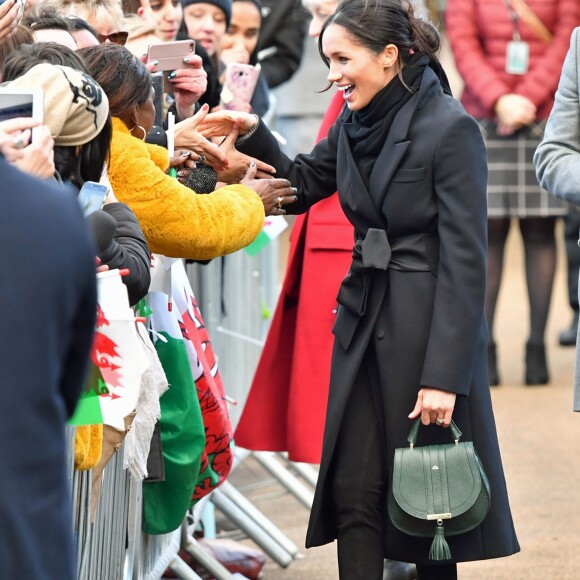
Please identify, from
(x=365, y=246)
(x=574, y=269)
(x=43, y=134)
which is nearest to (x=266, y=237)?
Result: (x=365, y=246)

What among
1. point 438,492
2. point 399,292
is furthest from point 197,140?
point 438,492

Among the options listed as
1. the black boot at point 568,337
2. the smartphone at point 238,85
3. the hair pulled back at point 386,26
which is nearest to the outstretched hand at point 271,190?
the hair pulled back at point 386,26

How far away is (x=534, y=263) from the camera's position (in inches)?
313

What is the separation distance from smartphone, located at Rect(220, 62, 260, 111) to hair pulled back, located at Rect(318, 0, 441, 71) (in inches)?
37.7

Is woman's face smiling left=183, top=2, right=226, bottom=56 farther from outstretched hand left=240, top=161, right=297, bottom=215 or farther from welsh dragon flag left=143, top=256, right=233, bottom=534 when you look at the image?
welsh dragon flag left=143, top=256, right=233, bottom=534

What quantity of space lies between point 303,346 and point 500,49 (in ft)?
11.7

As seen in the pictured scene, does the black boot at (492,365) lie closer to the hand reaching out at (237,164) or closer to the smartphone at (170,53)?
the hand reaching out at (237,164)

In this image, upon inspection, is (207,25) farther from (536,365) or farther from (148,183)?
(536,365)

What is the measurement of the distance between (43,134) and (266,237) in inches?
94.4

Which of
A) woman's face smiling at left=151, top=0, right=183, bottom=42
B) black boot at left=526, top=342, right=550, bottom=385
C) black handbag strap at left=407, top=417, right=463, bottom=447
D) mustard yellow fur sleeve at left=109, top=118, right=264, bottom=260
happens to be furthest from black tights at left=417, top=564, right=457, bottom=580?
black boot at left=526, top=342, right=550, bottom=385

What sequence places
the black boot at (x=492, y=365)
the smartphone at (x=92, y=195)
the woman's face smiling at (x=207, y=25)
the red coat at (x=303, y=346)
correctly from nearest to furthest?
the smartphone at (x=92, y=195) < the red coat at (x=303, y=346) < the woman's face smiling at (x=207, y=25) < the black boot at (x=492, y=365)

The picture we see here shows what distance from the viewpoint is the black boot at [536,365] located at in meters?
7.91

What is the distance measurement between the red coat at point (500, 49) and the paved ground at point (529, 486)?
1.56 m

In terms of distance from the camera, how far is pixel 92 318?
1988 millimetres
